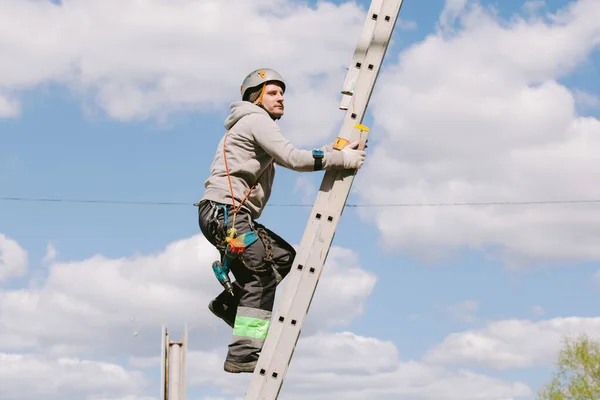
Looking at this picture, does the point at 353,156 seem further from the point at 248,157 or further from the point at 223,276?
the point at 223,276

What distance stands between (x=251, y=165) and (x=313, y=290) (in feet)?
3.15

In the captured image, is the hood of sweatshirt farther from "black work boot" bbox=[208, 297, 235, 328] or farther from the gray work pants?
"black work boot" bbox=[208, 297, 235, 328]

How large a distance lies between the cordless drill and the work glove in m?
1.12

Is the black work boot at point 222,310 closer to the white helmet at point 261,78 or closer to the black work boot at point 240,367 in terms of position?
the black work boot at point 240,367

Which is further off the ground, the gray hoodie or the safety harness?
the gray hoodie

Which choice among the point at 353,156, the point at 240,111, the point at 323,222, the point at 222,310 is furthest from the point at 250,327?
the point at 240,111

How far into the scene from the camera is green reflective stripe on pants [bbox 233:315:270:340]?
564cm

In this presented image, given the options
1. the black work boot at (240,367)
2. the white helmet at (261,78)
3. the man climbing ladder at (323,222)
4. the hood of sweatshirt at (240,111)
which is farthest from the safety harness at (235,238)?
the black work boot at (240,367)

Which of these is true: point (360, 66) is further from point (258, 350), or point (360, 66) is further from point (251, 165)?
point (258, 350)

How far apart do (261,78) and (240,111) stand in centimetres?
30

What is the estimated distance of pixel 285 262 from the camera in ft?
19.3

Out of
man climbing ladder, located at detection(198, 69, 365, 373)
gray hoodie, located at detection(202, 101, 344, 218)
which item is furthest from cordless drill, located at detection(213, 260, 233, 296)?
gray hoodie, located at detection(202, 101, 344, 218)

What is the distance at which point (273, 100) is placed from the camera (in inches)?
237

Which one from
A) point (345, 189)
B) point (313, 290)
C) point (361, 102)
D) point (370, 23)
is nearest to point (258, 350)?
point (313, 290)
